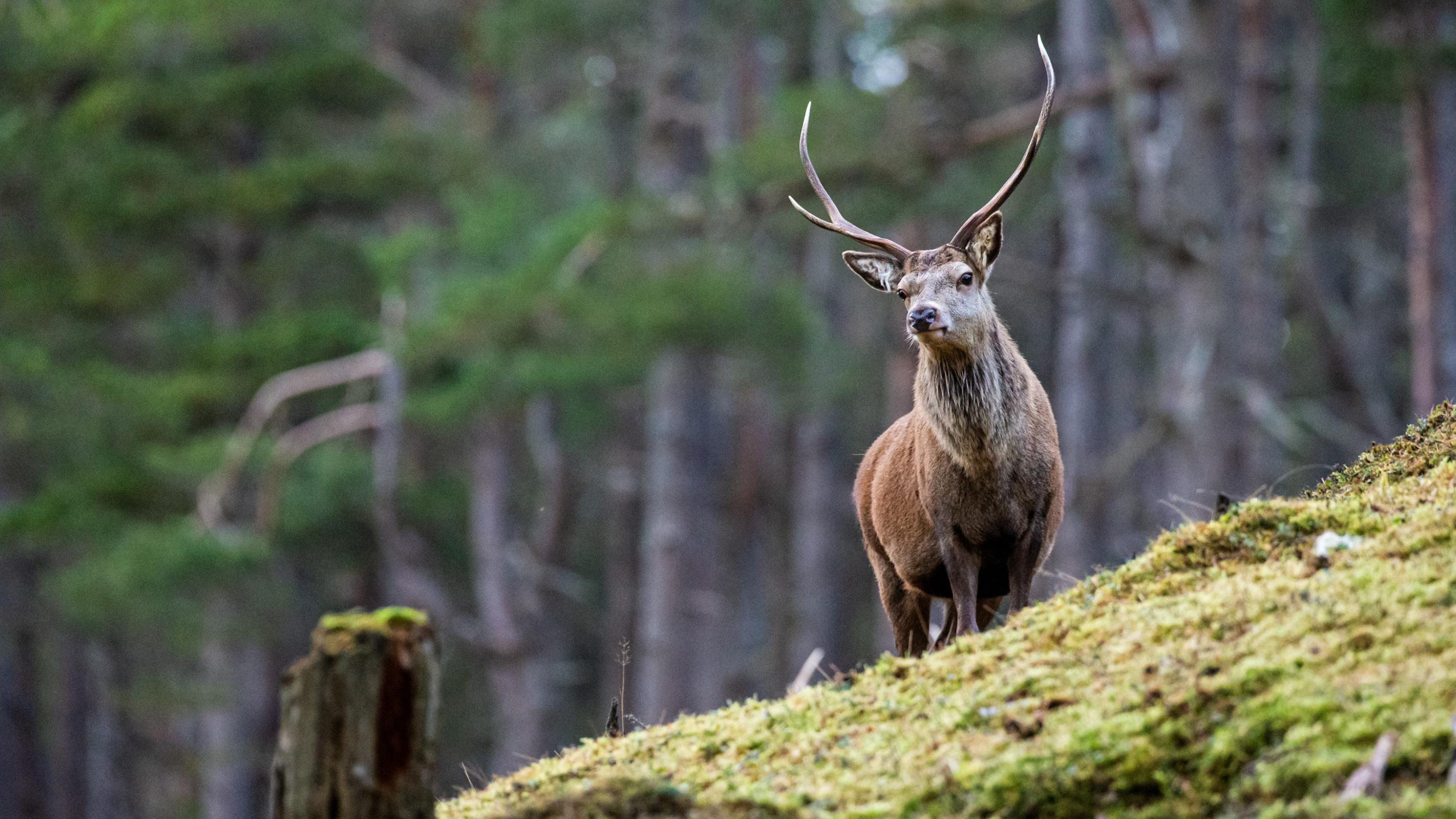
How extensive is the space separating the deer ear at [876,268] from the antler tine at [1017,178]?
0.27 meters

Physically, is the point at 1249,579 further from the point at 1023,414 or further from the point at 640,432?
the point at 640,432

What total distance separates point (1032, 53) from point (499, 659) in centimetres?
1409

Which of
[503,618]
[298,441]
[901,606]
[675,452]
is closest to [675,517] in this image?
[675,452]

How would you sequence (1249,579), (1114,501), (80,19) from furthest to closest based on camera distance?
(1114,501)
(80,19)
(1249,579)

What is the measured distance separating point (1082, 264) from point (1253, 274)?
11.9ft

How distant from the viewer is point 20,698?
68.4ft

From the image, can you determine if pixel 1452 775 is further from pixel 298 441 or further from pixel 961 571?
pixel 298 441

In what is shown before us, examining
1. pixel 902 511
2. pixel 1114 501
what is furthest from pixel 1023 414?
pixel 1114 501

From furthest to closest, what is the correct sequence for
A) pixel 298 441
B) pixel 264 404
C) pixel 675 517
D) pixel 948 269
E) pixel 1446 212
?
pixel 675 517 < pixel 298 441 < pixel 1446 212 < pixel 264 404 < pixel 948 269

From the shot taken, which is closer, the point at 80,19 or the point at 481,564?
the point at 80,19

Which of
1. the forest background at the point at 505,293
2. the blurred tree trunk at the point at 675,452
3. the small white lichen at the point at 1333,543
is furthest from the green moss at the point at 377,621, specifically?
the blurred tree trunk at the point at 675,452

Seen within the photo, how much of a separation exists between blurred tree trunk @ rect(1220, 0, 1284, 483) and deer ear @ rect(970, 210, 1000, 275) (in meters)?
7.78

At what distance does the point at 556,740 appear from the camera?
2498cm

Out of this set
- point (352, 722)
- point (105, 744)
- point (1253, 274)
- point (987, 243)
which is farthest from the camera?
point (105, 744)
